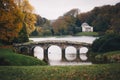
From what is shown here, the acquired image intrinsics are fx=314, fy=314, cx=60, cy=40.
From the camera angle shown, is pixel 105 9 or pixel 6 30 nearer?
pixel 6 30

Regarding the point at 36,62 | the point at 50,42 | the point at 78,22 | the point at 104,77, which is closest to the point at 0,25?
Answer: the point at 36,62

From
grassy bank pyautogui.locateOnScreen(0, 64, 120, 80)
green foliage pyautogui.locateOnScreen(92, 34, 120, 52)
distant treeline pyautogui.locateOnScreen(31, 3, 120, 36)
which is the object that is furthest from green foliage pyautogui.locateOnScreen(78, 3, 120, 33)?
grassy bank pyautogui.locateOnScreen(0, 64, 120, 80)

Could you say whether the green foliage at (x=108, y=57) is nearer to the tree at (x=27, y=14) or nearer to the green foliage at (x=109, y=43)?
the green foliage at (x=109, y=43)

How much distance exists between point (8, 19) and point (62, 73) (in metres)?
10.7

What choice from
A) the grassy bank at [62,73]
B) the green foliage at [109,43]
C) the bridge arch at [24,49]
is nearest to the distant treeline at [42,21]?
the bridge arch at [24,49]

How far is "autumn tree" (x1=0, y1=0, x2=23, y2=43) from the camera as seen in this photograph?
2003 cm

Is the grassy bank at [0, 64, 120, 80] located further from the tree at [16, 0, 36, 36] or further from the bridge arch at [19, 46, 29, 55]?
the tree at [16, 0, 36, 36]

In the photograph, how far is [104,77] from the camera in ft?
31.9

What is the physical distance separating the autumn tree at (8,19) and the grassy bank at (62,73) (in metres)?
9.20

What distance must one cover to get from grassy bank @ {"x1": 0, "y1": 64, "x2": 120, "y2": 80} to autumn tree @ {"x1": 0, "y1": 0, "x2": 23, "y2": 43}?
362 inches

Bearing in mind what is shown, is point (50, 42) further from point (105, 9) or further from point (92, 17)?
point (92, 17)

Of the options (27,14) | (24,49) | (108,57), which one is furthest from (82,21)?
(108,57)

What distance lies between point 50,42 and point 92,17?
57.9 ft

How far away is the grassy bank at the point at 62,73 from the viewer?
32.4 feet
